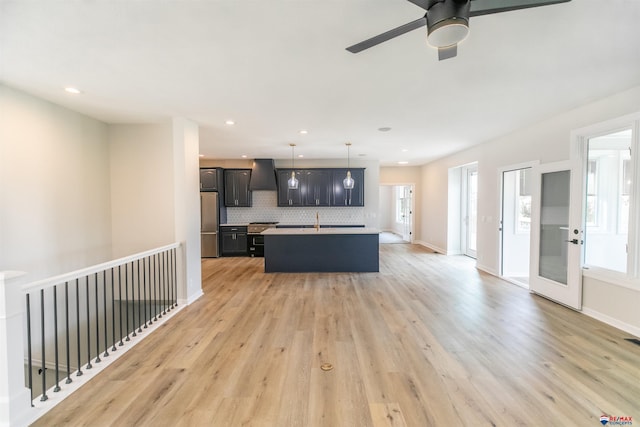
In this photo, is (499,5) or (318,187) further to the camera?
(318,187)

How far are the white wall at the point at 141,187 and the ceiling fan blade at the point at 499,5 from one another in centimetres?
420

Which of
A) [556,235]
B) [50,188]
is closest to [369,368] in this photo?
[556,235]

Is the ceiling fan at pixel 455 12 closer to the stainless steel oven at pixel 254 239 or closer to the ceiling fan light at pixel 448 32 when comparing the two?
the ceiling fan light at pixel 448 32

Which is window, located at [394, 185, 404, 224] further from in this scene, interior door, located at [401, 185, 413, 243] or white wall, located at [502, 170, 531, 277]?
white wall, located at [502, 170, 531, 277]

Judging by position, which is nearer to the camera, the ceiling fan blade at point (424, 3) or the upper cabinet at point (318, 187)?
the ceiling fan blade at point (424, 3)

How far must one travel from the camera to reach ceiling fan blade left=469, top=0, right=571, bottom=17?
54.1 inches

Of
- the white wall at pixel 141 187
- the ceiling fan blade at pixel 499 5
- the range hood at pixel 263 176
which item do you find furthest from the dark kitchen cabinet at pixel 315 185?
the ceiling fan blade at pixel 499 5

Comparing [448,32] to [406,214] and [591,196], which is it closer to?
[591,196]

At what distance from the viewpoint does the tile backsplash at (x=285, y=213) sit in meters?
7.83

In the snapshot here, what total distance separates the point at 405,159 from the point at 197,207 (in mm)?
5924

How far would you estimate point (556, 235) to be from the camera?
3979mm

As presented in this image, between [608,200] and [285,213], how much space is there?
661 centimetres

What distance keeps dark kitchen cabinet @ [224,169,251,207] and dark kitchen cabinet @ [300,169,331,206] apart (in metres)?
1.61

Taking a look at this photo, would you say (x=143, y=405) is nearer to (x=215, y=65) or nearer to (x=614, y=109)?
(x=215, y=65)
